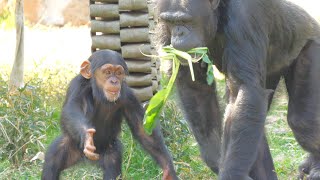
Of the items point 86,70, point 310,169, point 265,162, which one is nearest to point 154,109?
point 86,70

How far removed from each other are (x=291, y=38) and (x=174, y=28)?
1250 mm

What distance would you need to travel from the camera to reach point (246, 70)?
5.24 metres

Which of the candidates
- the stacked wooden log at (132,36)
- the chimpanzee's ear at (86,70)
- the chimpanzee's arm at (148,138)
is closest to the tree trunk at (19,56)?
the stacked wooden log at (132,36)

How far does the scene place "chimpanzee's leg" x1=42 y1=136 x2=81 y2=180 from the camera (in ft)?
19.5

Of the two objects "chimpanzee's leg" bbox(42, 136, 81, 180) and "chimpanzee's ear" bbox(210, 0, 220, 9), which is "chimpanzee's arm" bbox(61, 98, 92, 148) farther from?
"chimpanzee's ear" bbox(210, 0, 220, 9)

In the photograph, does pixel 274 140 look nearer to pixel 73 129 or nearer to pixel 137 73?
pixel 137 73

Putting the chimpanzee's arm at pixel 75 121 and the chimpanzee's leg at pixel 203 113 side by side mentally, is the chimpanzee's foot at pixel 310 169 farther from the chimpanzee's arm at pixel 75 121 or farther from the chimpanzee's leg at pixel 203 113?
the chimpanzee's arm at pixel 75 121

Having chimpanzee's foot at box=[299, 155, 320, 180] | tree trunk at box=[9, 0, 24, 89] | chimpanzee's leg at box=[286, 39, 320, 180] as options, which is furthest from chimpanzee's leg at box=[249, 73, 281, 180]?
tree trunk at box=[9, 0, 24, 89]

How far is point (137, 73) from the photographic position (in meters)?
8.09

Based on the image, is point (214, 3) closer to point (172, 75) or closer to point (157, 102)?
point (172, 75)

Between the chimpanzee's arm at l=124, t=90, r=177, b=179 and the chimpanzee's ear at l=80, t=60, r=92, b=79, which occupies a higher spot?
the chimpanzee's ear at l=80, t=60, r=92, b=79

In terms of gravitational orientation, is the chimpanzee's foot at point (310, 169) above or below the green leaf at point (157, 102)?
below

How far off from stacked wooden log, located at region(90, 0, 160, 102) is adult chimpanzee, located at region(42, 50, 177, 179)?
1725 mm

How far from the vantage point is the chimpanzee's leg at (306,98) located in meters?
6.04
